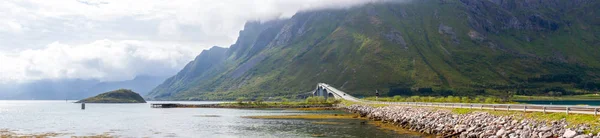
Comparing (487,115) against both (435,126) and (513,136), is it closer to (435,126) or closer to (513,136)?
(435,126)

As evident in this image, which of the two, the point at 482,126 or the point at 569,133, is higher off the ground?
the point at 569,133

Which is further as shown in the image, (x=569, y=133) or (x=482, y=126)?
(x=482, y=126)

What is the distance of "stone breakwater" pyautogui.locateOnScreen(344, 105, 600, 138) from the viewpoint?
41.0 meters

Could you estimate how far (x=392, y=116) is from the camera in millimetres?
96312

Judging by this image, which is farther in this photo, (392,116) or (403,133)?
(392,116)

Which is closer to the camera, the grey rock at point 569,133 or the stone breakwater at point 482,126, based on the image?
the grey rock at point 569,133

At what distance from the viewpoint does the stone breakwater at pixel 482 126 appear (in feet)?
135

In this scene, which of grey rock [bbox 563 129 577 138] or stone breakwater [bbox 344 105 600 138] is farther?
stone breakwater [bbox 344 105 600 138]

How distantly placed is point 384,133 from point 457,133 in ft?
49.4

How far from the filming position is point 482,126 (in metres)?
54.3

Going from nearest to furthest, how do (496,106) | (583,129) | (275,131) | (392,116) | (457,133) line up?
(583,129) < (457,133) < (496,106) < (275,131) < (392,116)

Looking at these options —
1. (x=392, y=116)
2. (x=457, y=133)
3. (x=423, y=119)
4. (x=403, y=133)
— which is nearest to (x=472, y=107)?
(x=423, y=119)

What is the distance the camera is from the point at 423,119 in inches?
2970

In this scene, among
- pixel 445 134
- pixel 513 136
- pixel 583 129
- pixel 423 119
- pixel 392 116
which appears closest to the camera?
pixel 583 129
